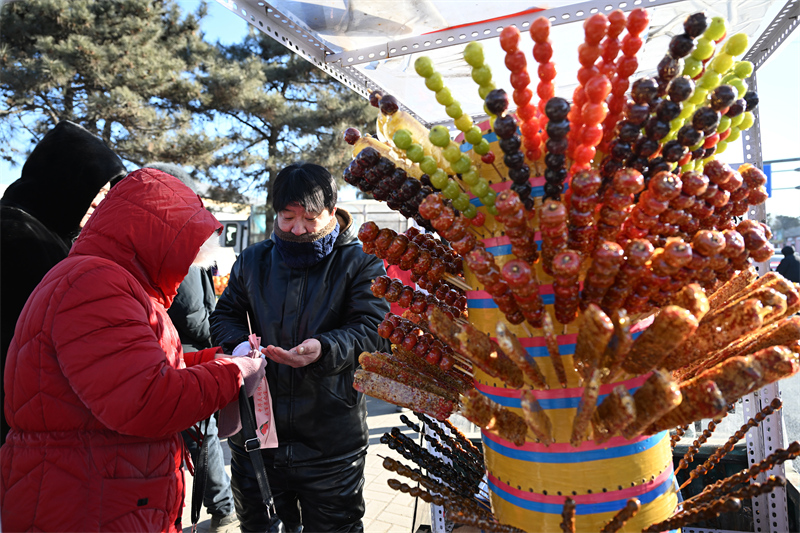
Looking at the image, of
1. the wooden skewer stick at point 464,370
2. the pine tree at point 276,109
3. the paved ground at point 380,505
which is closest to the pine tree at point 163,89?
the pine tree at point 276,109

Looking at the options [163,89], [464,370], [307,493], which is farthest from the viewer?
[163,89]

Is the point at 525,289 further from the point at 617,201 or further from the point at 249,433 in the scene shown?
the point at 249,433

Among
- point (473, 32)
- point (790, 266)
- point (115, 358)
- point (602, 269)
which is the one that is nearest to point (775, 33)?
point (473, 32)

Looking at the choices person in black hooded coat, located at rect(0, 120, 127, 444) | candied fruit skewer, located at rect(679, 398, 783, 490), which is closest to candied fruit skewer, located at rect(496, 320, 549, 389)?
candied fruit skewer, located at rect(679, 398, 783, 490)

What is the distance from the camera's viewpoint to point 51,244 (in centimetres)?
194

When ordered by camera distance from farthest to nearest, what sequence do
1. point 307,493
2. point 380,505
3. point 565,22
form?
1. point 380,505
2. point 307,493
3. point 565,22

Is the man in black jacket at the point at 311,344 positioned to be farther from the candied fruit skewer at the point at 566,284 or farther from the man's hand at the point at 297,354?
the candied fruit skewer at the point at 566,284

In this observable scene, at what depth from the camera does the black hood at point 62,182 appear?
1.99 meters

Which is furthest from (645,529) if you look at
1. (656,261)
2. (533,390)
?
(656,261)

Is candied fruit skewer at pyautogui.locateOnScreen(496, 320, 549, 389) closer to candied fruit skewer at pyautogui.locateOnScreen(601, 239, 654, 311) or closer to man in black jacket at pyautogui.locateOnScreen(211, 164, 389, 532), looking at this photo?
candied fruit skewer at pyautogui.locateOnScreen(601, 239, 654, 311)

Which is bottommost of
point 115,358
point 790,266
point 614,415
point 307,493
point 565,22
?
point 307,493

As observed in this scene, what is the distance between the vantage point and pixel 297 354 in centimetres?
164

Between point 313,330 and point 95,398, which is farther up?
point 313,330

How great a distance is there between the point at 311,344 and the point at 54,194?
131 centimetres
